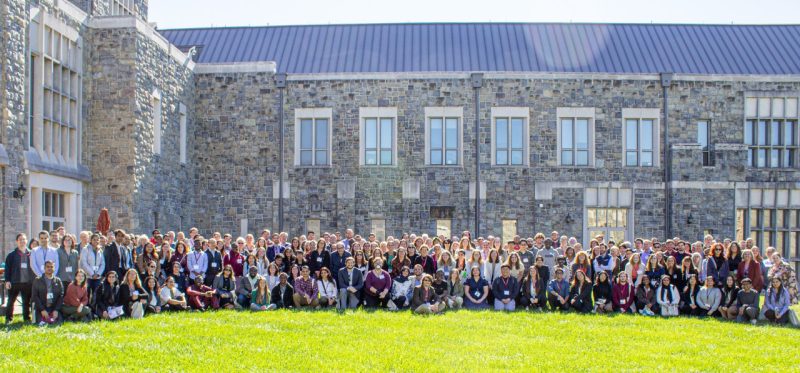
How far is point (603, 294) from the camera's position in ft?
57.7

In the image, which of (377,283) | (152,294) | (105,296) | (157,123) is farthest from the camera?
(157,123)

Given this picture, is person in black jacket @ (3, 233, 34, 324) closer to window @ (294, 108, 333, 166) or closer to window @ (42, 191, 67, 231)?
window @ (42, 191, 67, 231)

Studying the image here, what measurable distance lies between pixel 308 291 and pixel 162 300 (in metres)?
2.58

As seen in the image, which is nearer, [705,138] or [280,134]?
[280,134]

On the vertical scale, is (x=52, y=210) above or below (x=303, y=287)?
above

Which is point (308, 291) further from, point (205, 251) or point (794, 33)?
point (794, 33)

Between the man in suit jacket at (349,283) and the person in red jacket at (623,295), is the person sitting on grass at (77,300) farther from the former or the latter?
the person in red jacket at (623,295)

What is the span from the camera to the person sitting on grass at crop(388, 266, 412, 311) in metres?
17.5

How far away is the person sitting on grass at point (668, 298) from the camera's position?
57.2ft

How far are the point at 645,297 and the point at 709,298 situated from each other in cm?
113

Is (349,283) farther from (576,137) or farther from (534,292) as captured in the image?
(576,137)

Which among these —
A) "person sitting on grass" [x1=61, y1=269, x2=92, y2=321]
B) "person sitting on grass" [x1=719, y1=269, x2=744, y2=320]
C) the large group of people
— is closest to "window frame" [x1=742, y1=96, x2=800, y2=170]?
the large group of people

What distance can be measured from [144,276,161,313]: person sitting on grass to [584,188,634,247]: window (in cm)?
1353

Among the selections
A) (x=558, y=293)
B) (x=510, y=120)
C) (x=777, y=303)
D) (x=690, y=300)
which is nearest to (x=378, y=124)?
(x=510, y=120)
